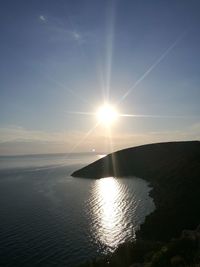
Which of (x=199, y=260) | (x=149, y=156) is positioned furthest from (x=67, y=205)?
(x=149, y=156)

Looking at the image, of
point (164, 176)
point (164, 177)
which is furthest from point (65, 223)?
point (164, 176)

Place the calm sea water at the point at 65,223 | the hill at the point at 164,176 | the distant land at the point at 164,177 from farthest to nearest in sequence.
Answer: the hill at the point at 164,176 → the distant land at the point at 164,177 → the calm sea water at the point at 65,223

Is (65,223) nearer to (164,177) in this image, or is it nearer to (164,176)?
(164,177)

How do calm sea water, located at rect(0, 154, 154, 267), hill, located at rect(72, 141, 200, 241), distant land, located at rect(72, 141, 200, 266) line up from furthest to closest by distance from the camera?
1. hill, located at rect(72, 141, 200, 241)
2. distant land, located at rect(72, 141, 200, 266)
3. calm sea water, located at rect(0, 154, 154, 267)

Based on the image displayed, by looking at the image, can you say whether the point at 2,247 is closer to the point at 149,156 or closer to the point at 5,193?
the point at 5,193

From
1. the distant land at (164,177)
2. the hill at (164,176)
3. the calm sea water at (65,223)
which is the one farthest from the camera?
the hill at (164,176)

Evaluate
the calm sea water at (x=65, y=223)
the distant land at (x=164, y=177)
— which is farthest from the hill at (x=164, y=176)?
the calm sea water at (x=65, y=223)

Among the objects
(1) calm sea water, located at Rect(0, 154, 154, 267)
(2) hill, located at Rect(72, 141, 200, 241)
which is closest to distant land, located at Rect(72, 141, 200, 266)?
(2) hill, located at Rect(72, 141, 200, 241)

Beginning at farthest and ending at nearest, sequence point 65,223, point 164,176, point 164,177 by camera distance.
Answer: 1. point 164,176
2. point 164,177
3. point 65,223

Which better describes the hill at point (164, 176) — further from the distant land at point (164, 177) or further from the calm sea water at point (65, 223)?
the calm sea water at point (65, 223)

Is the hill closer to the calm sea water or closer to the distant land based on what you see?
the distant land

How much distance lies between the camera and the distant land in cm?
5338

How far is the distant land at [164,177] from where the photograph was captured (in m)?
53.4

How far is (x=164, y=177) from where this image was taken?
11412 centimetres
